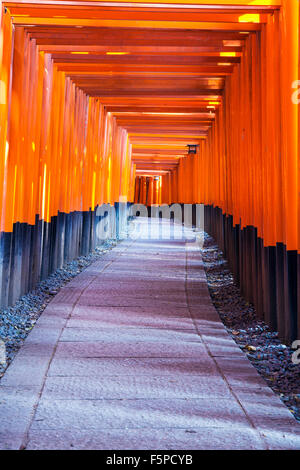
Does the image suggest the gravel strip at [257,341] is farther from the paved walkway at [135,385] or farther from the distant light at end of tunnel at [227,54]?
the distant light at end of tunnel at [227,54]

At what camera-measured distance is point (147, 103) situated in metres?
11.0

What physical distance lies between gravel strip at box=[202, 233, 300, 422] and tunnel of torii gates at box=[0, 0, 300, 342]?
17 cm

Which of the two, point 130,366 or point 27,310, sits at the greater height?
point 27,310

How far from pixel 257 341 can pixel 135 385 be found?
1.77 meters

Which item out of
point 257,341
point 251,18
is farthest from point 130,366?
point 251,18

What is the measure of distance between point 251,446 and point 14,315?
3.52 meters

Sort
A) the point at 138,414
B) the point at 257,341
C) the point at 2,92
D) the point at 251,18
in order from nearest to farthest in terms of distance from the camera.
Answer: the point at 138,414 → the point at 257,341 → the point at 2,92 → the point at 251,18

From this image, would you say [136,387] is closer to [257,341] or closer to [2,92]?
[257,341]

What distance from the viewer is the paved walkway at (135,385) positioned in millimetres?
Result: 2705

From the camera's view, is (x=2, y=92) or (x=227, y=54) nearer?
(x=2, y=92)

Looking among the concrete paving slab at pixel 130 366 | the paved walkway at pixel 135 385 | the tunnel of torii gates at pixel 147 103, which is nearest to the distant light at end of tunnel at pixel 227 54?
the tunnel of torii gates at pixel 147 103

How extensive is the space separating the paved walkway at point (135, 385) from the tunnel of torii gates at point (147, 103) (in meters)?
0.91

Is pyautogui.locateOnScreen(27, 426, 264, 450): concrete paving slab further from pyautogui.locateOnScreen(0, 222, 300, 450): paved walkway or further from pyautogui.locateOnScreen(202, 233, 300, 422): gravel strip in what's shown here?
pyautogui.locateOnScreen(202, 233, 300, 422): gravel strip

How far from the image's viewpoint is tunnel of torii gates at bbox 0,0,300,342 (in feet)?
16.2
